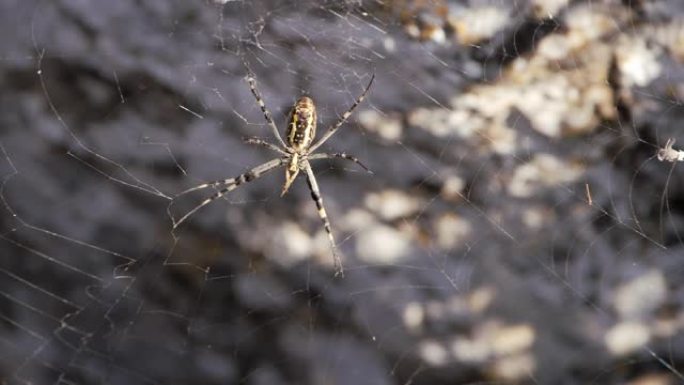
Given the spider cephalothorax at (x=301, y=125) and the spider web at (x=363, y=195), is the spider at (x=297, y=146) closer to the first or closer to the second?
the spider cephalothorax at (x=301, y=125)

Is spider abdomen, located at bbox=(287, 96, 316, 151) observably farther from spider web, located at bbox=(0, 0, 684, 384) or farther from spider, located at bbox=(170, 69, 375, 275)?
spider web, located at bbox=(0, 0, 684, 384)

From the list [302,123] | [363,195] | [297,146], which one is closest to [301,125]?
[302,123]

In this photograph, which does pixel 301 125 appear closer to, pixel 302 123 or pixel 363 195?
pixel 302 123

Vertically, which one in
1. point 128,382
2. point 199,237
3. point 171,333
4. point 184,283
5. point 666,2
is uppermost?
point 666,2

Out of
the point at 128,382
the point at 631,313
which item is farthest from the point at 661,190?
the point at 128,382

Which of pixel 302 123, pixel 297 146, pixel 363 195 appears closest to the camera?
pixel 302 123

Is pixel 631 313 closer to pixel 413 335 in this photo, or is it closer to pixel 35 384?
pixel 413 335
